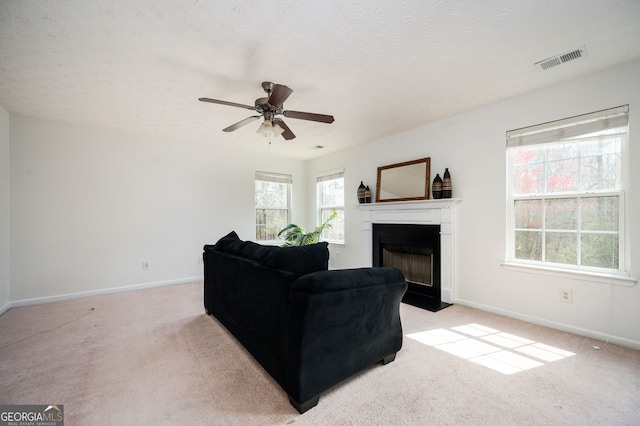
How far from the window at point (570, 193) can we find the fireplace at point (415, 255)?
2.93ft

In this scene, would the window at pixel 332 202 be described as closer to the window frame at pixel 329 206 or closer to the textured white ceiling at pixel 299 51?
the window frame at pixel 329 206

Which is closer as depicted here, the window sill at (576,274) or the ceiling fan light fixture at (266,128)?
the window sill at (576,274)

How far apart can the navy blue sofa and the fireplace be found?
1660mm

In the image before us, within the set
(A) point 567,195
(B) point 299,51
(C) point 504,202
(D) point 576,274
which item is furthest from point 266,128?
(D) point 576,274

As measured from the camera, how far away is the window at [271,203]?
5.31 m

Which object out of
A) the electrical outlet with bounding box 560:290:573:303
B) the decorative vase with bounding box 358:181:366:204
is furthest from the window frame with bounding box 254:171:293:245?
the electrical outlet with bounding box 560:290:573:303

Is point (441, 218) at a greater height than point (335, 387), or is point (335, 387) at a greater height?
point (441, 218)

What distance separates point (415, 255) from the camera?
388 cm

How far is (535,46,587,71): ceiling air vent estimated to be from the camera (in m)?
2.05

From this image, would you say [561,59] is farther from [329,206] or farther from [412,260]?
[329,206]

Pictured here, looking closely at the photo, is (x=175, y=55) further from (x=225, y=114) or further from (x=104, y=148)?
(x=104, y=148)

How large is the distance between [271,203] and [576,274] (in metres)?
4.66

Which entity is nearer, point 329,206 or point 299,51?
point 299,51

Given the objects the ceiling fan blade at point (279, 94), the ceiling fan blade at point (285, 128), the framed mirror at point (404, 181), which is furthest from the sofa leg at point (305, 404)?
the framed mirror at point (404, 181)
